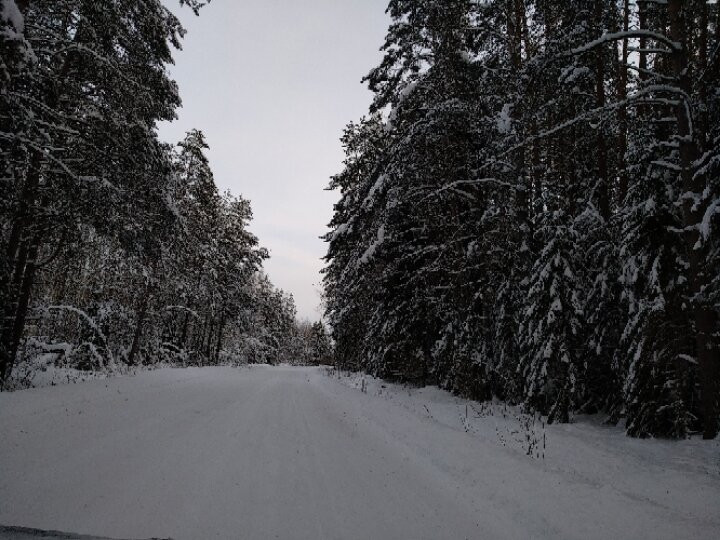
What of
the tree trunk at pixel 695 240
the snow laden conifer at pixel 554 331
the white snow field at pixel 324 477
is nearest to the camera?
the white snow field at pixel 324 477

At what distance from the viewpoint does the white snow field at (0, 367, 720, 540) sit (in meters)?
3.03

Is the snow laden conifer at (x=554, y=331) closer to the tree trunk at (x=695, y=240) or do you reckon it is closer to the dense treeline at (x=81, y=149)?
the tree trunk at (x=695, y=240)

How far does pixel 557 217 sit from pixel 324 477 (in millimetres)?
6829

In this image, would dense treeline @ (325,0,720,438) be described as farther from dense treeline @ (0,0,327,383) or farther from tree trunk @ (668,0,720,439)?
dense treeline @ (0,0,327,383)

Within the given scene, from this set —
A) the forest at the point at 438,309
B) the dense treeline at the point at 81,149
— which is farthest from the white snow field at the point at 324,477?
the dense treeline at the point at 81,149

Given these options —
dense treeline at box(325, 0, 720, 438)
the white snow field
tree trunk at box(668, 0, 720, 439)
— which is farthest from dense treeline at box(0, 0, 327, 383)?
tree trunk at box(668, 0, 720, 439)

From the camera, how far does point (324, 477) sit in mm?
4098

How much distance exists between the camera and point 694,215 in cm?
661

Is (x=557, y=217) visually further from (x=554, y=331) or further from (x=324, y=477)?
(x=324, y=477)

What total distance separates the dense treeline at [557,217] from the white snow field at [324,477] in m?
1.43

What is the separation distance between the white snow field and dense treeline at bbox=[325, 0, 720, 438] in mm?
1433

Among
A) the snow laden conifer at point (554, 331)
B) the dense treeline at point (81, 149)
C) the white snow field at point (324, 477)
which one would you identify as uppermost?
the dense treeline at point (81, 149)

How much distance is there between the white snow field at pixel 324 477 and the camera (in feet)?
9.93

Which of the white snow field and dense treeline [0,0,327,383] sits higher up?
dense treeline [0,0,327,383]
